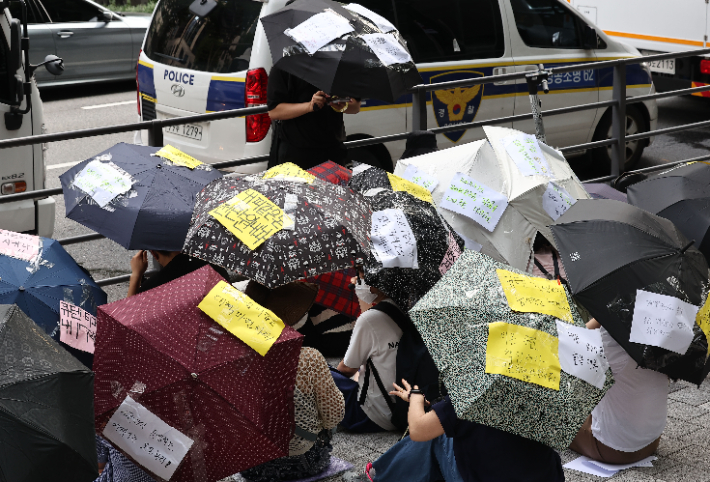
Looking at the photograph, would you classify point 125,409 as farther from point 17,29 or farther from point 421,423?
point 17,29

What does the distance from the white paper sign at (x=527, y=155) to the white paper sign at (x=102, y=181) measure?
2.01m

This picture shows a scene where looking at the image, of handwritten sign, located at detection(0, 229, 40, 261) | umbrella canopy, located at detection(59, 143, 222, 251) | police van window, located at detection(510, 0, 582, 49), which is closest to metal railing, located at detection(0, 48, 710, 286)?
umbrella canopy, located at detection(59, 143, 222, 251)

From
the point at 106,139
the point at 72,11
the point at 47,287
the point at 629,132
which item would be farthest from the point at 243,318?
the point at 72,11

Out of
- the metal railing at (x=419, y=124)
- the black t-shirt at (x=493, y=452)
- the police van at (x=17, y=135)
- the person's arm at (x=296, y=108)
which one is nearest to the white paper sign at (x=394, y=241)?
the black t-shirt at (x=493, y=452)

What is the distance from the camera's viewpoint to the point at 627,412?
3697 mm

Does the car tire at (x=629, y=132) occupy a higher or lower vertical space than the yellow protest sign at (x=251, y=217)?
lower

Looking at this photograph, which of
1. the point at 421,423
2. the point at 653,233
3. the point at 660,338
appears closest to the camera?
the point at 421,423

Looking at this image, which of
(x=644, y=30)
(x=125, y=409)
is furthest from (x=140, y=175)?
(x=644, y=30)

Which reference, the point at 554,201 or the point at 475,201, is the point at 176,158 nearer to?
the point at 475,201

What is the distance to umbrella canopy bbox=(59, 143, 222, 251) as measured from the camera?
358cm

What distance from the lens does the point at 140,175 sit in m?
3.76

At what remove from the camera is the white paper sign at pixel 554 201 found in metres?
4.34

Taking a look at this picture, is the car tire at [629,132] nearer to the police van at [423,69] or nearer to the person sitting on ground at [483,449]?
the police van at [423,69]

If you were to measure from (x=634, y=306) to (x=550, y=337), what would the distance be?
2.42 ft
